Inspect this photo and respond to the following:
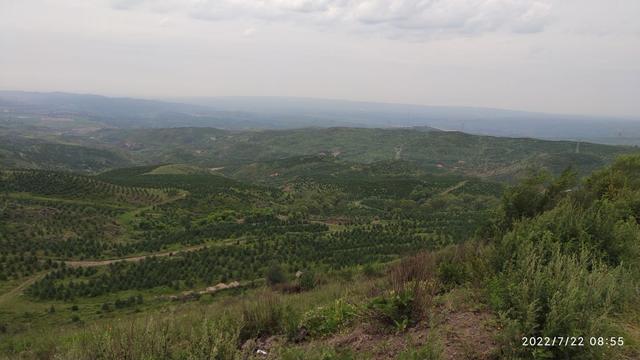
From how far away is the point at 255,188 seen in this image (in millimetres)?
67500

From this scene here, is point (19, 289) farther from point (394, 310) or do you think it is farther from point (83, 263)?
point (394, 310)

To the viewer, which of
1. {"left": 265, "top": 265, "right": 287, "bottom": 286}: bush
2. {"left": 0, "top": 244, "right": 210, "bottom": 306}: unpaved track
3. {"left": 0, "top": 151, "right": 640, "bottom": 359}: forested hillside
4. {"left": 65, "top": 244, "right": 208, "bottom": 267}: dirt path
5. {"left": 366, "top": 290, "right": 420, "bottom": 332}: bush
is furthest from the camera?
{"left": 65, "top": 244, "right": 208, "bottom": 267}: dirt path

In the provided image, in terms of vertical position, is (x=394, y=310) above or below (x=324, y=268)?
above

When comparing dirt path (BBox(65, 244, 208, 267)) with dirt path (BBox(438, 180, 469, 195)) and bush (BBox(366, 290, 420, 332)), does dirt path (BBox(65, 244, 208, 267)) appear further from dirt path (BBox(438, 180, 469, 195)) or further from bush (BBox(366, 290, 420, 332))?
dirt path (BBox(438, 180, 469, 195))

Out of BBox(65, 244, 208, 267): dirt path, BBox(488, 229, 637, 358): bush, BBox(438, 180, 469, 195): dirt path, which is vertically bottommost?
BBox(65, 244, 208, 267): dirt path

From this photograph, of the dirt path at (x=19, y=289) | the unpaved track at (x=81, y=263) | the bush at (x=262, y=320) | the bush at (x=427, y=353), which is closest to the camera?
the bush at (x=427, y=353)

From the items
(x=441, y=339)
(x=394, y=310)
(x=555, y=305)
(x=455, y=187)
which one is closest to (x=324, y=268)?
(x=394, y=310)

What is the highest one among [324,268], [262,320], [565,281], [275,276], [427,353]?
[565,281]

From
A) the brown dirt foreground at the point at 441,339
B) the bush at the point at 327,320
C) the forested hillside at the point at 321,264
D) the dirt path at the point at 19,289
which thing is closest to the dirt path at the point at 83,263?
the dirt path at the point at 19,289

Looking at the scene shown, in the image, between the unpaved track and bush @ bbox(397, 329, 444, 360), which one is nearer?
bush @ bbox(397, 329, 444, 360)

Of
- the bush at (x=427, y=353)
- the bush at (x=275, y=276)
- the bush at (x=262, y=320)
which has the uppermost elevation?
the bush at (x=427, y=353)

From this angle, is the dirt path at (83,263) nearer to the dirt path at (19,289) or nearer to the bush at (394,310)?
the dirt path at (19,289)

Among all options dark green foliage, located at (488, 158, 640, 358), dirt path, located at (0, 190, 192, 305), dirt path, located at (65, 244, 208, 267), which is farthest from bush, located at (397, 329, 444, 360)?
dirt path, located at (65, 244, 208, 267)

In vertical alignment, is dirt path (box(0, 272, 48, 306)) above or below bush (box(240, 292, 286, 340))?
below
